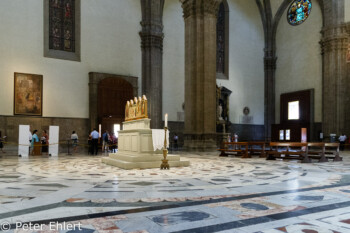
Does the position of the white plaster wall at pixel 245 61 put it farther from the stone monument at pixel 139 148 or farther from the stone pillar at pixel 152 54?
the stone monument at pixel 139 148

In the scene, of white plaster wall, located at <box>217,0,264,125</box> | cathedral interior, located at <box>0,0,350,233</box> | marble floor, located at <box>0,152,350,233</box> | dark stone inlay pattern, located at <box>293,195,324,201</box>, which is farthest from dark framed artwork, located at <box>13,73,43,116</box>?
dark stone inlay pattern, located at <box>293,195,324,201</box>

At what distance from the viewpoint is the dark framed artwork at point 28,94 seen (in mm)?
18625

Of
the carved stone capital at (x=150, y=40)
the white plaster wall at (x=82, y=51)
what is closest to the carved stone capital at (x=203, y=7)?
the carved stone capital at (x=150, y=40)

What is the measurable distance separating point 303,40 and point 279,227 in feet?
85.2

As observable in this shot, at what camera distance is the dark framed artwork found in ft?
61.1

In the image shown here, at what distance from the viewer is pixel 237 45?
1090 inches

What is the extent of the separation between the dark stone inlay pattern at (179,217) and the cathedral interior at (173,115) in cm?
2

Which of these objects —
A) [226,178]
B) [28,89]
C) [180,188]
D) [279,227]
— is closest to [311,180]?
[226,178]

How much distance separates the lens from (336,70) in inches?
863

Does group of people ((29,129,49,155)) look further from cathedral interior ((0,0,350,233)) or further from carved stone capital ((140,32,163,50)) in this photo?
carved stone capital ((140,32,163,50))

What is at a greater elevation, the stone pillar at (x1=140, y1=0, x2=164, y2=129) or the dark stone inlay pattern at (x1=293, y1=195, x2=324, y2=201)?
the stone pillar at (x1=140, y1=0, x2=164, y2=129)

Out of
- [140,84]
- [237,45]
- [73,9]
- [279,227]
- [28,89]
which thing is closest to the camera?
[279,227]

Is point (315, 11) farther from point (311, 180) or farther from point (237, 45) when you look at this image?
point (311, 180)

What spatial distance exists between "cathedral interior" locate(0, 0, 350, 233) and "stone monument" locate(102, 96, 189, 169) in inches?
1.7
